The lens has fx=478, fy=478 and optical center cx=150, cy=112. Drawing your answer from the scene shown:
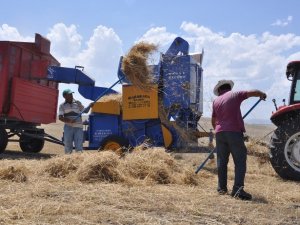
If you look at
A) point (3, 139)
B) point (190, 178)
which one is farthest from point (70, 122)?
point (3, 139)

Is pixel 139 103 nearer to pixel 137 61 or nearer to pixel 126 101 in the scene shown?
pixel 126 101

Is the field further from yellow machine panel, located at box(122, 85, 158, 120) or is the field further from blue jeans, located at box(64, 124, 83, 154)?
yellow machine panel, located at box(122, 85, 158, 120)

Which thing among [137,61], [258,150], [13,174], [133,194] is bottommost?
[133,194]

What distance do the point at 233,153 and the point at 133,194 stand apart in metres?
1.47

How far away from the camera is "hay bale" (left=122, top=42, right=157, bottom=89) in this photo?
10.7 metres

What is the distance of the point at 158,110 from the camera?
11180mm

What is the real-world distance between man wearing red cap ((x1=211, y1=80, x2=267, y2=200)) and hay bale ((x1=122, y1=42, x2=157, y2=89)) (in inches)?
170

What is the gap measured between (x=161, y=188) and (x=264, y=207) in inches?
62.0

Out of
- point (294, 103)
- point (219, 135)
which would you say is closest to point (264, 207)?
point (219, 135)

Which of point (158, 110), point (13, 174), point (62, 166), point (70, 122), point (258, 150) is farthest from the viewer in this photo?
point (158, 110)

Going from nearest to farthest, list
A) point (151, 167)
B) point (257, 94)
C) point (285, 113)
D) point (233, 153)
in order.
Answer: point (257, 94) < point (233, 153) < point (151, 167) < point (285, 113)

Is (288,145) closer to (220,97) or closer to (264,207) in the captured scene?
(220,97)

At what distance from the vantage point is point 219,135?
6.52m

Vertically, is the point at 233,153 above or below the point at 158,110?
below
